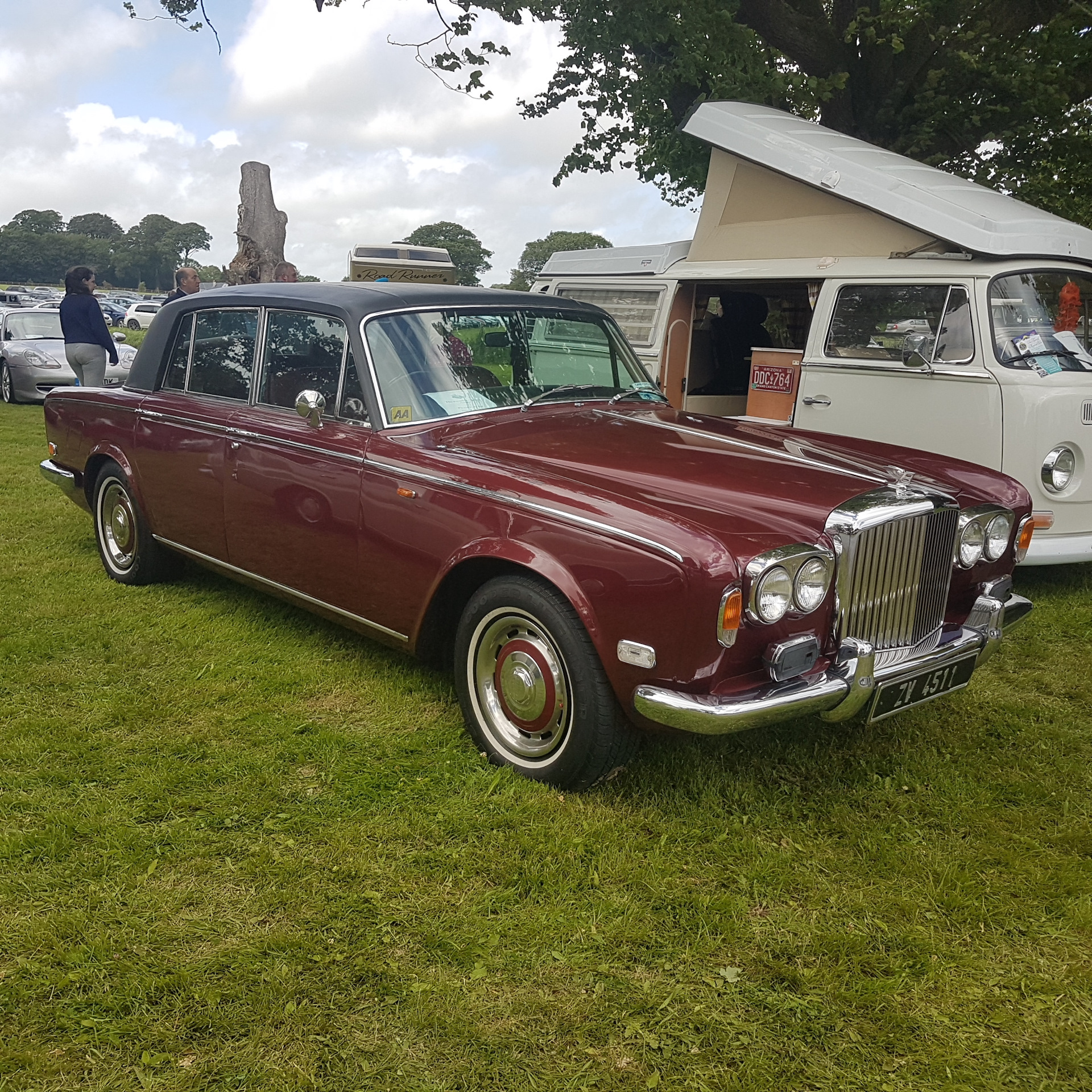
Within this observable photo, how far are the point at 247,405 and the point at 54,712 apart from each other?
1672mm

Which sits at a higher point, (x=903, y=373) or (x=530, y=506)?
(x=903, y=373)

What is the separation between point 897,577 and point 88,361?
9483mm

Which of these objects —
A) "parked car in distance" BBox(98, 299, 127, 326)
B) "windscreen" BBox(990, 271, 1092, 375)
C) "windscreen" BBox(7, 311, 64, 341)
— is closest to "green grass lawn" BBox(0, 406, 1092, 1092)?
"windscreen" BBox(990, 271, 1092, 375)

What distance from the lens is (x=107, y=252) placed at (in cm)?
12875

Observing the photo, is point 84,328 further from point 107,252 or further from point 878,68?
→ point 107,252

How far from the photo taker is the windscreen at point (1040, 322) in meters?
6.03

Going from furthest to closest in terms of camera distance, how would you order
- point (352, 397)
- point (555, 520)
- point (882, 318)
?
point (882, 318) < point (352, 397) < point (555, 520)

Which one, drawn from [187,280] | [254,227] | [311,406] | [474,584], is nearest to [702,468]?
[474,584]

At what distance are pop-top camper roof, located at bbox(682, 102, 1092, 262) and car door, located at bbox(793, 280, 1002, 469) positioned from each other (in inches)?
15.3

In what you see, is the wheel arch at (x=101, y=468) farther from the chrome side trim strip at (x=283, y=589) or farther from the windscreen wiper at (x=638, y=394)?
the windscreen wiper at (x=638, y=394)

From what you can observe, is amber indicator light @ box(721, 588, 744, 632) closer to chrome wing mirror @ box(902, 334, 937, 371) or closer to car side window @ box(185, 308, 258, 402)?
car side window @ box(185, 308, 258, 402)

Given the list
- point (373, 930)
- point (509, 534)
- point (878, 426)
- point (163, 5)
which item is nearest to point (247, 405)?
point (509, 534)

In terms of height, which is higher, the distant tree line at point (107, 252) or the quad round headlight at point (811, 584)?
the distant tree line at point (107, 252)

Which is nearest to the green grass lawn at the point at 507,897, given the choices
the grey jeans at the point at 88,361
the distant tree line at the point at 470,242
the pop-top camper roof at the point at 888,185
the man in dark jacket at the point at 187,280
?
the pop-top camper roof at the point at 888,185
